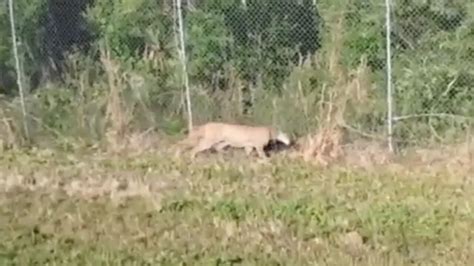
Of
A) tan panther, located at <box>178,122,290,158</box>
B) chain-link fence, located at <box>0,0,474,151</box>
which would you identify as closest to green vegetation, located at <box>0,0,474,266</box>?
chain-link fence, located at <box>0,0,474,151</box>

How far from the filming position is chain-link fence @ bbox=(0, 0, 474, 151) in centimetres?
1265

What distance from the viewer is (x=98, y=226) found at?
904 centimetres

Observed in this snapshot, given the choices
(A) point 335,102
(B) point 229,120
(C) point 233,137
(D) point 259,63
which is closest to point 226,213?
(C) point 233,137

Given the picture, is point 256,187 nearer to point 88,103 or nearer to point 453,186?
point 453,186

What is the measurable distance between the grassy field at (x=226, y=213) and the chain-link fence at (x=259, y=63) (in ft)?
4.33

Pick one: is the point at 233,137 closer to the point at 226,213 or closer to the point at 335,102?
the point at 335,102

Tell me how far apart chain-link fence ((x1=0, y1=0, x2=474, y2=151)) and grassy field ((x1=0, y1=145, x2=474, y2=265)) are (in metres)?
1.32

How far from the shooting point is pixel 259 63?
1396 cm

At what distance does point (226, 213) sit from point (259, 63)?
495 cm

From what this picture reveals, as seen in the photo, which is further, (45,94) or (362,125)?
(45,94)

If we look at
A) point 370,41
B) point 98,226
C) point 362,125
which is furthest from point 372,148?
point 98,226

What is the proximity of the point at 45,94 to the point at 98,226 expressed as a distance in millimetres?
5435

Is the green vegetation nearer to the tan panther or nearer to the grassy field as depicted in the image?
the grassy field

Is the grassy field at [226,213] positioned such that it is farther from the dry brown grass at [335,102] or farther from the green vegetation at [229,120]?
the dry brown grass at [335,102]
